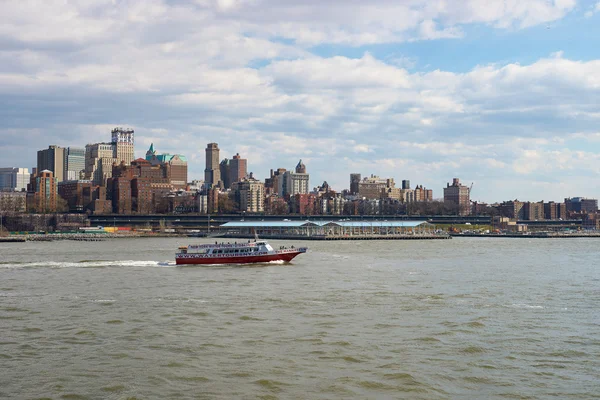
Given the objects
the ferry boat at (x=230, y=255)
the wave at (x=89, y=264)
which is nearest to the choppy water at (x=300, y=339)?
the wave at (x=89, y=264)

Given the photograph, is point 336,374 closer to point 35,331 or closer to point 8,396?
point 8,396

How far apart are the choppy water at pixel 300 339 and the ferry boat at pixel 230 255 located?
18.0m

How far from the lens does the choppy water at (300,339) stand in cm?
2548

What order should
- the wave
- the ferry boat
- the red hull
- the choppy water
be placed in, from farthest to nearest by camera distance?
the ferry boat
the red hull
the wave
the choppy water

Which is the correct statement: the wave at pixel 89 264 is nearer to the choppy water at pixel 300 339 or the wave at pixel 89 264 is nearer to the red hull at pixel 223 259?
the red hull at pixel 223 259

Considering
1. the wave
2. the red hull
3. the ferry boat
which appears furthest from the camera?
the ferry boat

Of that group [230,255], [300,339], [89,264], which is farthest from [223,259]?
[300,339]

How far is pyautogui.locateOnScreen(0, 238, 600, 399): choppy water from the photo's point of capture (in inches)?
1003

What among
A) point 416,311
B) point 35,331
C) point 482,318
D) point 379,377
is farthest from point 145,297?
point 379,377

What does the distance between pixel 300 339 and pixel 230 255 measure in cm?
4547

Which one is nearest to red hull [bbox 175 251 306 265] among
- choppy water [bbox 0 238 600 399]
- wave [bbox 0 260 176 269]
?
wave [bbox 0 260 176 269]

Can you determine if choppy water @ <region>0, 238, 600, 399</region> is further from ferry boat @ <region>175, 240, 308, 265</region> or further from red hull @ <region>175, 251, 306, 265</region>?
ferry boat @ <region>175, 240, 308, 265</region>

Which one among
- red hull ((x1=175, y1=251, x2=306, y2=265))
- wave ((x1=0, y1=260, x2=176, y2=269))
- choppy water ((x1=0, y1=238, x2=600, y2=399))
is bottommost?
choppy water ((x1=0, y1=238, x2=600, y2=399))

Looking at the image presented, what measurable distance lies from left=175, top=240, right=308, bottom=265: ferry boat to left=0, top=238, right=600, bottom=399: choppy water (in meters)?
18.0
